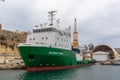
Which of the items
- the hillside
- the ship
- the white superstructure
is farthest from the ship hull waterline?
the hillside

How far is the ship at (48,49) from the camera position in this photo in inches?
1526

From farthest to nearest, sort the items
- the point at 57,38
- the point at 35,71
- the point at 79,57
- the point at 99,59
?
the point at 99,59, the point at 79,57, the point at 57,38, the point at 35,71

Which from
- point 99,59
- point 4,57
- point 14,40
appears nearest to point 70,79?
point 4,57

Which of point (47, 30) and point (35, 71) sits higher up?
point (47, 30)

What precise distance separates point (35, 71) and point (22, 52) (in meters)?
3.87

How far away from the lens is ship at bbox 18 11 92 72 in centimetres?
3875

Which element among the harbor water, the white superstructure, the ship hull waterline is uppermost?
the white superstructure

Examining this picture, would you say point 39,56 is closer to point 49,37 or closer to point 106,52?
point 49,37

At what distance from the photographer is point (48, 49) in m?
39.7

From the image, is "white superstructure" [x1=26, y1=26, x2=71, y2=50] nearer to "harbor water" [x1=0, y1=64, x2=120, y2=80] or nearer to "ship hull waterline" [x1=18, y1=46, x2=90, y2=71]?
"ship hull waterline" [x1=18, y1=46, x2=90, y2=71]

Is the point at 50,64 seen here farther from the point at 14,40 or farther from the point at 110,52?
the point at 110,52

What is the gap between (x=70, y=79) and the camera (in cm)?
2998

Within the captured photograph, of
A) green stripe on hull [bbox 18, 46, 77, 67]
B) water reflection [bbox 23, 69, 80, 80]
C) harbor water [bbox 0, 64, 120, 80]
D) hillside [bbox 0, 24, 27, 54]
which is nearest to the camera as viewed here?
water reflection [bbox 23, 69, 80, 80]

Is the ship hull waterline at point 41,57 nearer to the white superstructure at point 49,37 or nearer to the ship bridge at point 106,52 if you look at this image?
the white superstructure at point 49,37
